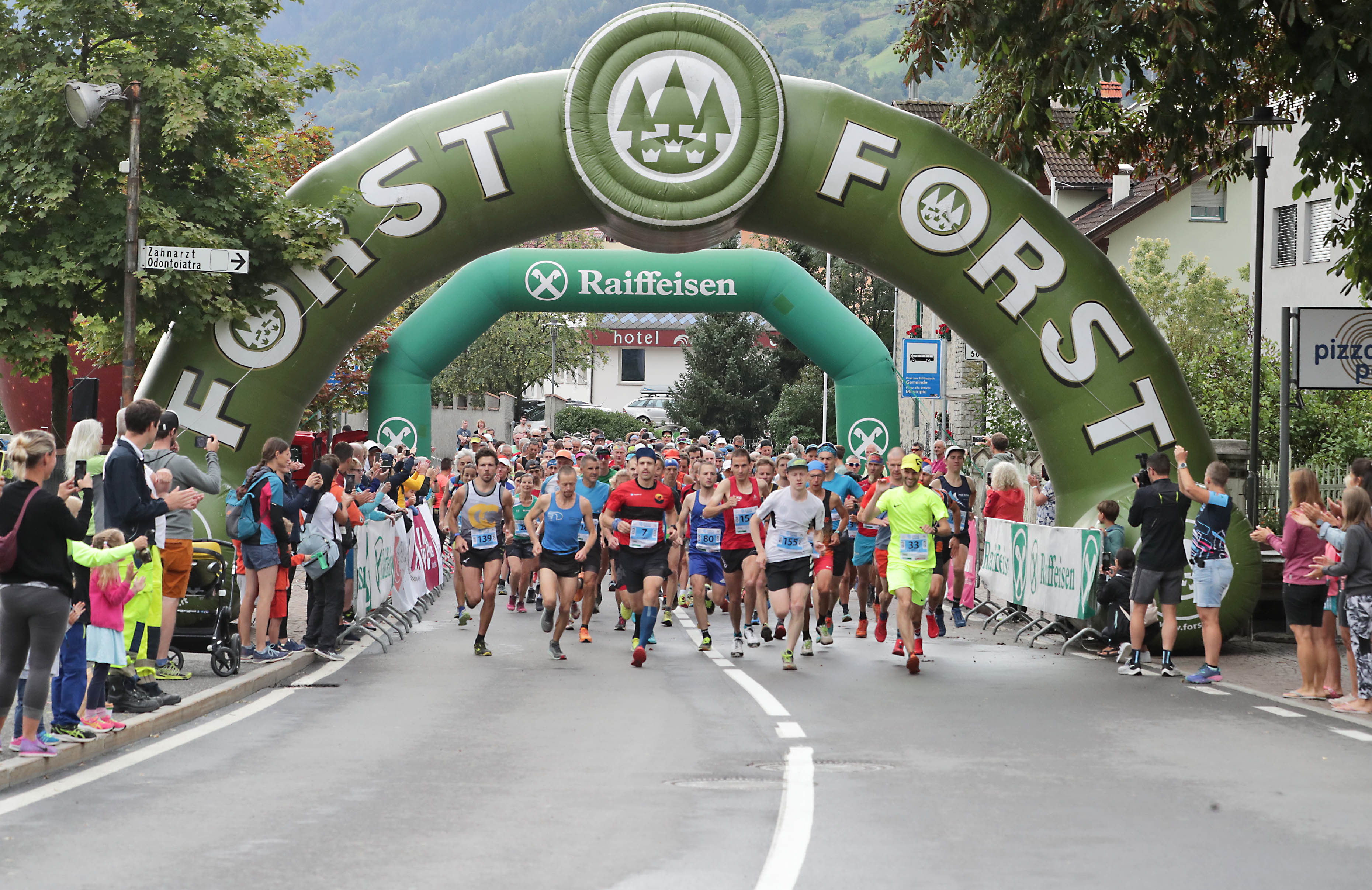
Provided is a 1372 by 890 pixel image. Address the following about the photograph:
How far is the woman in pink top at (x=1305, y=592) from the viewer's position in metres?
11.5

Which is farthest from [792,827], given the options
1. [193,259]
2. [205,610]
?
[193,259]

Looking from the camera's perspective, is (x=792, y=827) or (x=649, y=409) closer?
(x=792, y=827)

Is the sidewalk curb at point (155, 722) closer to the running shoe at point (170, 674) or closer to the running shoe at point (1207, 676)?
the running shoe at point (170, 674)

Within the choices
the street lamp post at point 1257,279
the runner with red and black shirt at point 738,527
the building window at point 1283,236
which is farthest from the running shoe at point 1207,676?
the building window at point 1283,236

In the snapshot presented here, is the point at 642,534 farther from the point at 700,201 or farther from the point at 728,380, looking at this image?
the point at 728,380

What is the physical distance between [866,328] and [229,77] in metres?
12.5

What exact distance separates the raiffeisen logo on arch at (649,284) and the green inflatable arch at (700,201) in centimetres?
859

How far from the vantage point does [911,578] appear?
13508 mm

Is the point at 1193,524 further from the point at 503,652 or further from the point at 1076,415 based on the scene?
the point at 503,652

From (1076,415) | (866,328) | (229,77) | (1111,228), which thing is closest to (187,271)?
(229,77)

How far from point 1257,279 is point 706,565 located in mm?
8067

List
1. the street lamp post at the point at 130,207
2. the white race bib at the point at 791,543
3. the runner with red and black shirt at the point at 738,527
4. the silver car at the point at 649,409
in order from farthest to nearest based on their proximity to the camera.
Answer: the silver car at the point at 649,409
the runner with red and black shirt at the point at 738,527
the white race bib at the point at 791,543
the street lamp post at the point at 130,207

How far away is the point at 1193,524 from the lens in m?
13.7

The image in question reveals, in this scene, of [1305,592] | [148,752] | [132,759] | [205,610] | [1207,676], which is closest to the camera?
[132,759]
